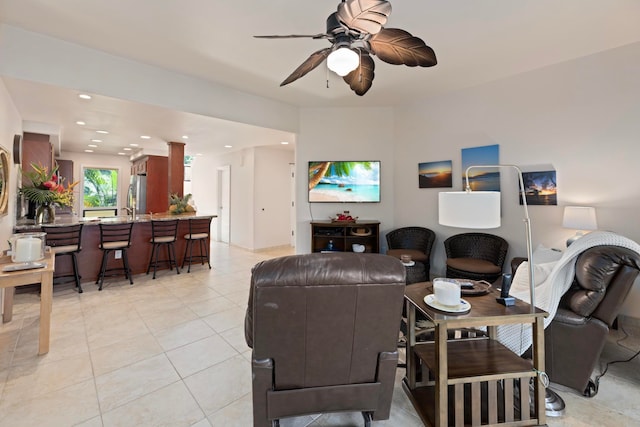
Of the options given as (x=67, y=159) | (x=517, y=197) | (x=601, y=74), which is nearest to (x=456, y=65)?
(x=601, y=74)

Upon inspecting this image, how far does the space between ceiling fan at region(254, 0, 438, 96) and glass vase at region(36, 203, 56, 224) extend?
4225mm

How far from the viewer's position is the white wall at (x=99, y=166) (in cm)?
754

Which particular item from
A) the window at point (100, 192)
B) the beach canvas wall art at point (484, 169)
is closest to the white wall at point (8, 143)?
the window at point (100, 192)

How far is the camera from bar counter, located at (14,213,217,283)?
3.89 m

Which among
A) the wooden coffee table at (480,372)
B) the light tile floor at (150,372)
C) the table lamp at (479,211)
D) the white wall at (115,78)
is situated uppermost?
the white wall at (115,78)

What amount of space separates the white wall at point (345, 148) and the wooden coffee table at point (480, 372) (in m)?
3.24

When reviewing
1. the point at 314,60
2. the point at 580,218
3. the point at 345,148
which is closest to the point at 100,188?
the point at 345,148

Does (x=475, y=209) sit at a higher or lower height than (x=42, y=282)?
higher

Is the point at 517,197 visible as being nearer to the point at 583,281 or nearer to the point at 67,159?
the point at 583,281

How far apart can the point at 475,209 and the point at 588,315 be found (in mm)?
1110

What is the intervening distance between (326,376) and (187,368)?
4.46 ft

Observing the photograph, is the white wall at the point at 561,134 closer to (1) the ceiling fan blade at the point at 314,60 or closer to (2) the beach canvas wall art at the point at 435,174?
(2) the beach canvas wall art at the point at 435,174

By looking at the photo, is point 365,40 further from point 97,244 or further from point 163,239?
point 97,244

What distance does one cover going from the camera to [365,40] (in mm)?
1947
